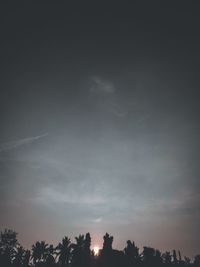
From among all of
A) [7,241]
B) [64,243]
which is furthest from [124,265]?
[7,241]

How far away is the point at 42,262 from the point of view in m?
59.6

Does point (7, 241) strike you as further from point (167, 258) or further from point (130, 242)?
point (167, 258)

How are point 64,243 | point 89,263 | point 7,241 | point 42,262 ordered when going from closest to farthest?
1. point 89,263
2. point 42,262
3. point 64,243
4. point 7,241

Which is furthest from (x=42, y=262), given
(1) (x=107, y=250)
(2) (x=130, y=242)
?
(2) (x=130, y=242)

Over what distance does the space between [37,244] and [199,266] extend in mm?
44048

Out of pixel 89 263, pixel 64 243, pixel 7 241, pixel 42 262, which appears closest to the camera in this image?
pixel 89 263

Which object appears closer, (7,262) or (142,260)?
(7,262)

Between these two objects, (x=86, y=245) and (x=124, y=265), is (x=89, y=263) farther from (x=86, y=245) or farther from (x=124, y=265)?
(x=124, y=265)

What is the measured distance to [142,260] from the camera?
2398 inches

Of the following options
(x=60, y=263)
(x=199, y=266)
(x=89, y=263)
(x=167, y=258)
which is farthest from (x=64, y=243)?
(x=199, y=266)

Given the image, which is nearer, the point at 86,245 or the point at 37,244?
the point at 86,245

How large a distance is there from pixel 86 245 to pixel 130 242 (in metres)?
12.1

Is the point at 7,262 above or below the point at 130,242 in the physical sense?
below

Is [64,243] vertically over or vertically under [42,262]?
over
